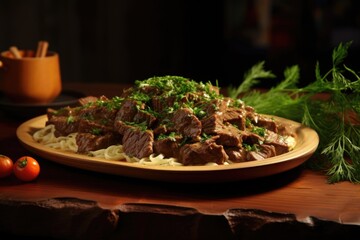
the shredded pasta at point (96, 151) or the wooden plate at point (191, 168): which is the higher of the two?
the wooden plate at point (191, 168)

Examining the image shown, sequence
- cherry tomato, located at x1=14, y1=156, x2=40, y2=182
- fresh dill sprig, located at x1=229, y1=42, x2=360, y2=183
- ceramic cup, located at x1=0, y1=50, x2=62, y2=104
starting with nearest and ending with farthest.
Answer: cherry tomato, located at x1=14, y1=156, x2=40, y2=182, fresh dill sprig, located at x1=229, y1=42, x2=360, y2=183, ceramic cup, located at x1=0, y1=50, x2=62, y2=104

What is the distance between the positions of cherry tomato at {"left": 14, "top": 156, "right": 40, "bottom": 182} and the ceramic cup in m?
1.42

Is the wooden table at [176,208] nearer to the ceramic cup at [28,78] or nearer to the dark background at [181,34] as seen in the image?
the ceramic cup at [28,78]

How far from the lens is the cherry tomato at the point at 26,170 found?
3154mm

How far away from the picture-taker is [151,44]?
8.58m

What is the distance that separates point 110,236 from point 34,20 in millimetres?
4943

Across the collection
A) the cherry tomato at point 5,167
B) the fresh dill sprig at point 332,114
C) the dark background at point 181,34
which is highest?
the fresh dill sprig at point 332,114

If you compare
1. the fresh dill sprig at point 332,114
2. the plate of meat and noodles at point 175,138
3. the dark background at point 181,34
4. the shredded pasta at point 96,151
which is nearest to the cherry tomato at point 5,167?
the plate of meat and noodles at point 175,138

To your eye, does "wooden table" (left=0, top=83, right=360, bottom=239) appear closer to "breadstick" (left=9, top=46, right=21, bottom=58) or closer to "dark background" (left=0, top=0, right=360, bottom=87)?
"breadstick" (left=9, top=46, right=21, bottom=58)

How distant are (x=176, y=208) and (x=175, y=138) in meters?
0.46

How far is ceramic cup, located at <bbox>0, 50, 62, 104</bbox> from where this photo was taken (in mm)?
4496

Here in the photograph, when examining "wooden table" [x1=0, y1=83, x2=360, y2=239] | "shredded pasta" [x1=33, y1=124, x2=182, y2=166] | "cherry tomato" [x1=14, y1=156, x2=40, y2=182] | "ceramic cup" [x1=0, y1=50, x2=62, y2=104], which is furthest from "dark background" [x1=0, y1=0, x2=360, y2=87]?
"wooden table" [x1=0, y1=83, x2=360, y2=239]

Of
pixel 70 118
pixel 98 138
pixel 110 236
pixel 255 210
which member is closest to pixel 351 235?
pixel 255 210

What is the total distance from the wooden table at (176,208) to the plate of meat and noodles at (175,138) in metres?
0.08
